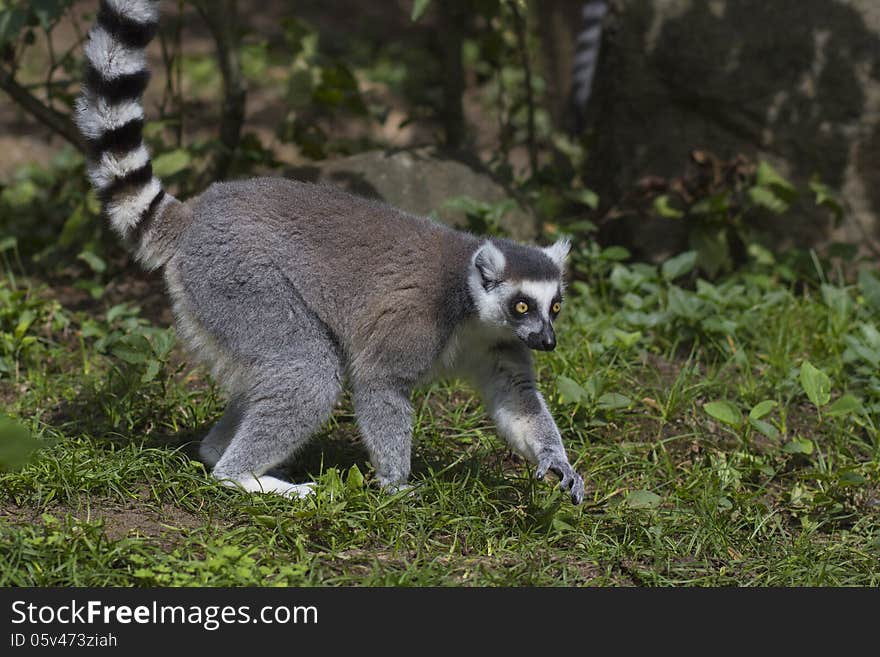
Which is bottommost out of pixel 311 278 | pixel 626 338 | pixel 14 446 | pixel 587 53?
pixel 626 338

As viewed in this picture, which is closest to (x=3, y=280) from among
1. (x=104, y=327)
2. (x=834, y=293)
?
(x=104, y=327)

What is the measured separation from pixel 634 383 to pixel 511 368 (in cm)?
136

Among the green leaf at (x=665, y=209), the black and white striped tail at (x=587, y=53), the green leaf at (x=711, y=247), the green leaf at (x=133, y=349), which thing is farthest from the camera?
the black and white striped tail at (x=587, y=53)

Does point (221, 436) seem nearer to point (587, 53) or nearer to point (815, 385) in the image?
point (815, 385)

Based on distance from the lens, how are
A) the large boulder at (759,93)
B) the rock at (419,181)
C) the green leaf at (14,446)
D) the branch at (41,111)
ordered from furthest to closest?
the large boulder at (759,93)
the rock at (419,181)
the branch at (41,111)
the green leaf at (14,446)

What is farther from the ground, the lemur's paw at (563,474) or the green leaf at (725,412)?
the lemur's paw at (563,474)

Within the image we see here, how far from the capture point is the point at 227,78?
7277mm

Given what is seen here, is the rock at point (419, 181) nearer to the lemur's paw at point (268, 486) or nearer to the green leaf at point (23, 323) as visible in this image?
the green leaf at point (23, 323)

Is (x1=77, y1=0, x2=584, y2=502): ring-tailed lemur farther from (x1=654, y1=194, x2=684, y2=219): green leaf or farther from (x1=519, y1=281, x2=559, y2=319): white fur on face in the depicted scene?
(x1=654, y1=194, x2=684, y2=219): green leaf

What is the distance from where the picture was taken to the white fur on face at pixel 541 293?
4.34 metres

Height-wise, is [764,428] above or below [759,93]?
below

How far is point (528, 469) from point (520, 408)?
1.35 ft

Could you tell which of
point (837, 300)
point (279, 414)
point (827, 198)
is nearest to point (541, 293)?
point (279, 414)

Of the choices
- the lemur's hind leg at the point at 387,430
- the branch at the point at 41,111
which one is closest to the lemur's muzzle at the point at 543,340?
the lemur's hind leg at the point at 387,430
